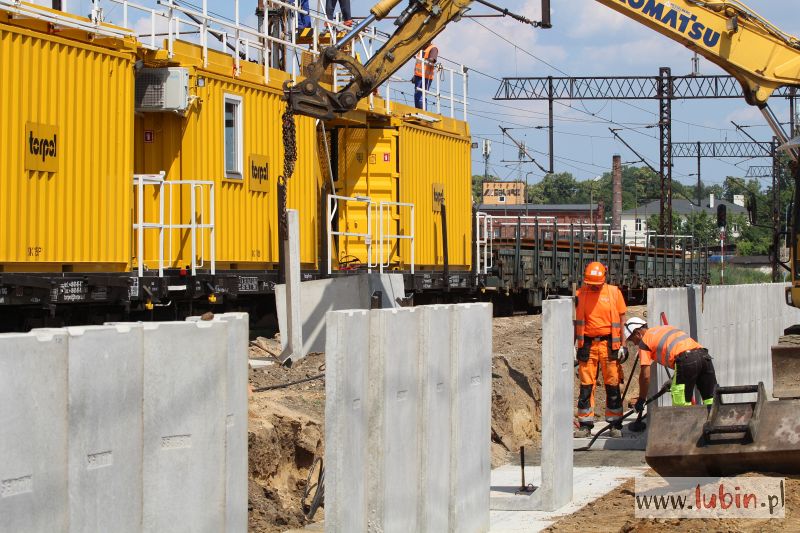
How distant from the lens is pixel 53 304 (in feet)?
44.0

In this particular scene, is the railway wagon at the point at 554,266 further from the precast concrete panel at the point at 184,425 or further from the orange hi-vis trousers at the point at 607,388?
the precast concrete panel at the point at 184,425

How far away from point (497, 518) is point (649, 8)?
28.9 feet

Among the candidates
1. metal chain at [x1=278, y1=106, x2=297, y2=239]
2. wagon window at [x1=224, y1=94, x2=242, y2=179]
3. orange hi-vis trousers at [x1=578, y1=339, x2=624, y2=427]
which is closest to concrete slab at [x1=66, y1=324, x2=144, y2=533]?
orange hi-vis trousers at [x1=578, y1=339, x2=624, y2=427]

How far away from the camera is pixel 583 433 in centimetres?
1419

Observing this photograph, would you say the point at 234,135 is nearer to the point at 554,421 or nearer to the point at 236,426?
the point at 554,421

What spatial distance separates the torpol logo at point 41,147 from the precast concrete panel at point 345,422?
721 cm

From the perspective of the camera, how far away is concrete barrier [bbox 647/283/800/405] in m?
14.9

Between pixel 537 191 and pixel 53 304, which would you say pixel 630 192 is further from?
pixel 53 304

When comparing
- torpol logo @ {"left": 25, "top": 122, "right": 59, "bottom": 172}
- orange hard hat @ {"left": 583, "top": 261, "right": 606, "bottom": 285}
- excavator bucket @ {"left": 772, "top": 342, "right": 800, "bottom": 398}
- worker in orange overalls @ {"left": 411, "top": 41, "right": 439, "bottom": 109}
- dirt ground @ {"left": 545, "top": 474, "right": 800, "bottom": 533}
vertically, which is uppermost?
worker in orange overalls @ {"left": 411, "top": 41, "right": 439, "bottom": 109}

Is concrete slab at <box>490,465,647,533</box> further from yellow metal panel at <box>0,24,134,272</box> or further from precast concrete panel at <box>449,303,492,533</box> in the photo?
yellow metal panel at <box>0,24,134,272</box>

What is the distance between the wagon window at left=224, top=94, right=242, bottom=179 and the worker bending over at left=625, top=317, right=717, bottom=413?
6957 mm

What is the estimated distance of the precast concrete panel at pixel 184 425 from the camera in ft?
17.3

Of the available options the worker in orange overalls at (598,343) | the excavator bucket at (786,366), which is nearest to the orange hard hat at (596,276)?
the worker in orange overalls at (598,343)

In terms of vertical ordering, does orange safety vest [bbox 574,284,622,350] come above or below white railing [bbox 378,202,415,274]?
below
